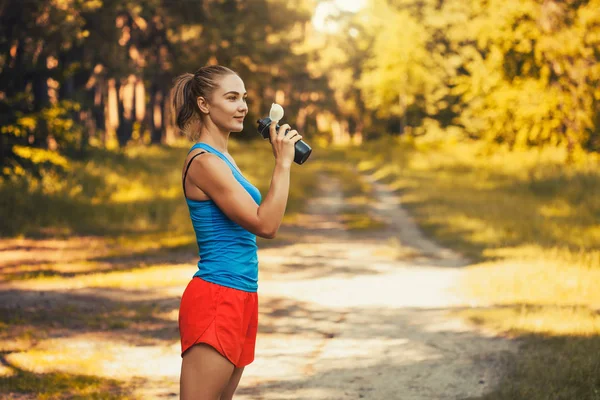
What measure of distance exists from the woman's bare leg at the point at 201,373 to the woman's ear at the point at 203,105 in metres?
0.93

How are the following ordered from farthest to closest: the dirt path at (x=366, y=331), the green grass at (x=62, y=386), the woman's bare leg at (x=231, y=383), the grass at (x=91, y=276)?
the grass at (x=91, y=276) < the dirt path at (x=366, y=331) < the green grass at (x=62, y=386) < the woman's bare leg at (x=231, y=383)

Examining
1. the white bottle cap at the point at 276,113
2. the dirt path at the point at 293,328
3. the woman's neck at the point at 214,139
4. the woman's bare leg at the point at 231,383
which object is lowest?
the dirt path at the point at 293,328

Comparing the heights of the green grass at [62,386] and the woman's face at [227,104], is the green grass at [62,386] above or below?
below

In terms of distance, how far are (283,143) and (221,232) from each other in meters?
0.42

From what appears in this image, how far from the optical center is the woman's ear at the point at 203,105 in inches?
121

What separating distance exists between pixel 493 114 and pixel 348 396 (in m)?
24.0

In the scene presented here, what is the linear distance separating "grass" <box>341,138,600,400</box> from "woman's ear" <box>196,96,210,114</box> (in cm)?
316

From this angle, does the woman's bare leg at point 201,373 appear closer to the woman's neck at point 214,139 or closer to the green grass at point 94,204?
the woman's neck at point 214,139

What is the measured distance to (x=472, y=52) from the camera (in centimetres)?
4356

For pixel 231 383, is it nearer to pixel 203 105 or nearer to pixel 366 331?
pixel 203 105

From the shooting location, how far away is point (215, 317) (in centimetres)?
292

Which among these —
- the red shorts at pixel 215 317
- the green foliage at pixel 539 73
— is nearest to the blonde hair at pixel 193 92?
the red shorts at pixel 215 317

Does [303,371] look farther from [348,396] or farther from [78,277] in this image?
[78,277]

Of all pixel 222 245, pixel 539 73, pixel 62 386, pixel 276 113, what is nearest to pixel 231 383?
pixel 222 245
